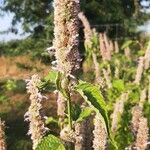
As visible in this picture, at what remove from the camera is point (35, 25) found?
26203 mm

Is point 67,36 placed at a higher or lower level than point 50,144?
higher

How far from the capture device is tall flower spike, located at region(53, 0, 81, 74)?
7.00 feet

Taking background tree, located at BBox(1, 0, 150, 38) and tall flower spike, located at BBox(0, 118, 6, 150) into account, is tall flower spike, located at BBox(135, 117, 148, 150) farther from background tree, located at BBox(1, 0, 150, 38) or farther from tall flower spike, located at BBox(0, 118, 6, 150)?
background tree, located at BBox(1, 0, 150, 38)

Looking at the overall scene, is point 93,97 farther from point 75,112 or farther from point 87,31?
point 87,31

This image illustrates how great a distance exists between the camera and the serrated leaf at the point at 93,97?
220cm

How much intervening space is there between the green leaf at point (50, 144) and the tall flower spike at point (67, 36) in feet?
1.13

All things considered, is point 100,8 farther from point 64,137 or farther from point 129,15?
point 64,137

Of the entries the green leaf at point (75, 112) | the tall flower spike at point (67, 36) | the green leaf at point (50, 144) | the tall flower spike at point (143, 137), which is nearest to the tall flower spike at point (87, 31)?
the tall flower spike at point (143, 137)

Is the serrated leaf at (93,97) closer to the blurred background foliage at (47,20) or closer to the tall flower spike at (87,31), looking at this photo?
the tall flower spike at (87,31)

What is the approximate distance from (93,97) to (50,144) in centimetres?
29

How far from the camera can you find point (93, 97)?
2.27 meters

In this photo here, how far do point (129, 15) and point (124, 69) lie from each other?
17.5 metres

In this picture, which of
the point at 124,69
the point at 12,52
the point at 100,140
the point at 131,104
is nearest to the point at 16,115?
the point at 124,69

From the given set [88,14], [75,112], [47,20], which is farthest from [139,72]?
[88,14]
